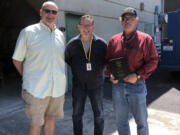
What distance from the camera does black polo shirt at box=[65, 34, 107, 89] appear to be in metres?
2.84

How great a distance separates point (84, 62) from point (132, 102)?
2.70 feet

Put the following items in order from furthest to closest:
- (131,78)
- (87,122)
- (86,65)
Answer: (87,122) → (86,65) → (131,78)

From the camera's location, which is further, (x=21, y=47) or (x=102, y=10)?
(x=102, y=10)

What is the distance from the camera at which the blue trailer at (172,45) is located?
7.52 meters

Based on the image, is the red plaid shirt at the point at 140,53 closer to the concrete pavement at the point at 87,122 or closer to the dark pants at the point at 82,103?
the dark pants at the point at 82,103

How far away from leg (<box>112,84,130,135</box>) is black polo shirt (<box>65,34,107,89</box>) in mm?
328

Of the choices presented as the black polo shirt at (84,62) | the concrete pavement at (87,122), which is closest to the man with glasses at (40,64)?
the black polo shirt at (84,62)

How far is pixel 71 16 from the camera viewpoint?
6207 millimetres

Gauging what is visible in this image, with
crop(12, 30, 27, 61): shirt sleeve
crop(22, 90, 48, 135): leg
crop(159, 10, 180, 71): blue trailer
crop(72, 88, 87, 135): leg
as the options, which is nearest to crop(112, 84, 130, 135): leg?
crop(72, 88, 87, 135): leg

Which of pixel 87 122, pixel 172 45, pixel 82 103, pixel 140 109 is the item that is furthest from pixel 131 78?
pixel 172 45

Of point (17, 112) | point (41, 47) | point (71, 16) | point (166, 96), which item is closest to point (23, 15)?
point (71, 16)

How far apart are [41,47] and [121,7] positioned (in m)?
6.97

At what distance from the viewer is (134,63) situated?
2535mm

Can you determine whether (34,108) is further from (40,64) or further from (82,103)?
(82,103)
